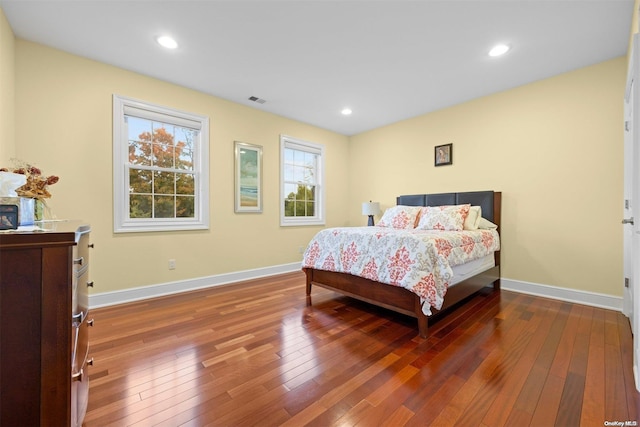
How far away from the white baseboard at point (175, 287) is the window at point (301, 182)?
0.84 meters

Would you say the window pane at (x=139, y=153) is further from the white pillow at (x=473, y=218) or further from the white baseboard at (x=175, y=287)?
the white pillow at (x=473, y=218)

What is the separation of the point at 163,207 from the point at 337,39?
2717 millimetres

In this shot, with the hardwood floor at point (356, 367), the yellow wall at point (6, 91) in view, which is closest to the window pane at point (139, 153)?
the yellow wall at point (6, 91)

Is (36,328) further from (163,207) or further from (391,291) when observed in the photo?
(163,207)

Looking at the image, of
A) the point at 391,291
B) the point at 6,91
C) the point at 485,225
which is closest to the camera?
the point at 6,91

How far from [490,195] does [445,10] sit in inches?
90.3

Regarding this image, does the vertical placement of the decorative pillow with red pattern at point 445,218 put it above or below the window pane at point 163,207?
below

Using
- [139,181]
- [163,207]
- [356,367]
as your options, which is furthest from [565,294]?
[139,181]

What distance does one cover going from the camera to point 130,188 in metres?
3.04

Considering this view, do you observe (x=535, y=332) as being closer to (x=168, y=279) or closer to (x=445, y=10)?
(x=445, y=10)

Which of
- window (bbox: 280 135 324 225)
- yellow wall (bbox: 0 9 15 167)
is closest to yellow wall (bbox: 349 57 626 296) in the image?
window (bbox: 280 135 324 225)

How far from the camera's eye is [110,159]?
2844mm

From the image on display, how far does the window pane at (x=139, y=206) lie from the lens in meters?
3.06

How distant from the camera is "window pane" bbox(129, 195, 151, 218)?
120 inches
